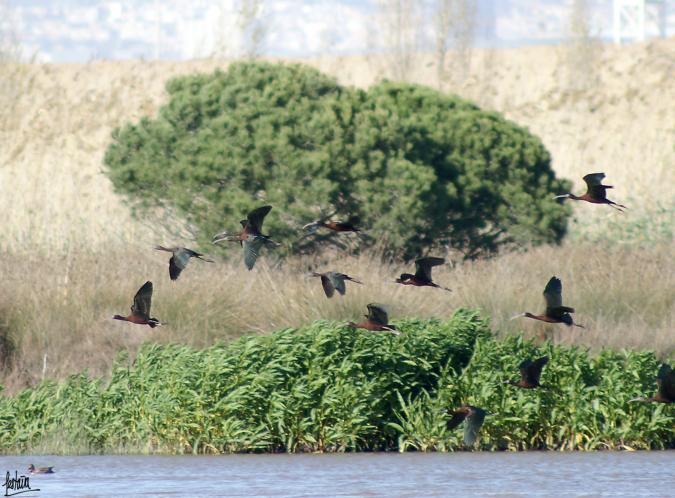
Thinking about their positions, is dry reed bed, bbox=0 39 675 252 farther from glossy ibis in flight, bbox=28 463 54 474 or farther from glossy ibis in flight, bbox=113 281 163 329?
glossy ibis in flight, bbox=113 281 163 329

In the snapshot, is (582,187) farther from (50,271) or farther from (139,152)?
(50,271)

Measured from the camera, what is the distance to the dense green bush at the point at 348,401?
14.5 metres

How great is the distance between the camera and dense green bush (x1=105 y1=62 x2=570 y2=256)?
24219 millimetres

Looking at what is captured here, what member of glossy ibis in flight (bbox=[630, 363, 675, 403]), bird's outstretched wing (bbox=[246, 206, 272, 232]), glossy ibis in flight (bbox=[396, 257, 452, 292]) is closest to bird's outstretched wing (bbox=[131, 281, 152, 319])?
bird's outstretched wing (bbox=[246, 206, 272, 232])

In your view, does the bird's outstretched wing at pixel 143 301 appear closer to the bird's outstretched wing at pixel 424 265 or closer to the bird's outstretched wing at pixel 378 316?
the bird's outstretched wing at pixel 378 316

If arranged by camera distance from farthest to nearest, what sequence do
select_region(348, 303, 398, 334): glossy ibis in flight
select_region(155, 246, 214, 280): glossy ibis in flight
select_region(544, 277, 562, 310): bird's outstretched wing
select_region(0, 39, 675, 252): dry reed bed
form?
1. select_region(0, 39, 675, 252): dry reed bed
2. select_region(348, 303, 398, 334): glossy ibis in flight
3. select_region(155, 246, 214, 280): glossy ibis in flight
4. select_region(544, 277, 562, 310): bird's outstretched wing

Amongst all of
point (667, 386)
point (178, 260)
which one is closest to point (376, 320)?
point (178, 260)

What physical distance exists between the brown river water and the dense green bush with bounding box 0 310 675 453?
279 mm

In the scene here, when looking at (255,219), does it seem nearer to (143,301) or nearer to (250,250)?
(250,250)

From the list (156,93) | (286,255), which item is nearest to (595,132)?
(156,93)

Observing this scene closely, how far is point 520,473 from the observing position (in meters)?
13.1

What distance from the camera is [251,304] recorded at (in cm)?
1870

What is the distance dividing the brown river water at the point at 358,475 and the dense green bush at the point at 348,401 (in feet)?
0.92

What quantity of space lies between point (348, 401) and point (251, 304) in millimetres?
4456
